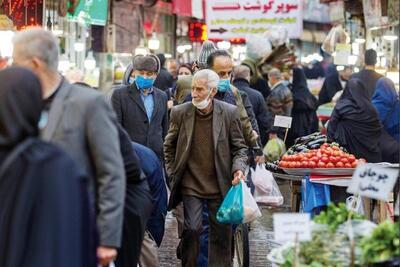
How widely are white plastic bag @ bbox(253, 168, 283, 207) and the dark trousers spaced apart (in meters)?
4.94

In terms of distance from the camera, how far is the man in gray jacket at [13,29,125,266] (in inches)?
252

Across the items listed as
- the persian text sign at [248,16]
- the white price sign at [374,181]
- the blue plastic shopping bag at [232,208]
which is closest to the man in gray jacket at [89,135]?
the white price sign at [374,181]

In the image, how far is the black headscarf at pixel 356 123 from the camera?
1327 centimetres

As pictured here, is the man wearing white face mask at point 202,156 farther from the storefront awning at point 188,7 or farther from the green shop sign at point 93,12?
the storefront awning at point 188,7

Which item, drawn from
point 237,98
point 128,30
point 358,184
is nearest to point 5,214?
point 358,184

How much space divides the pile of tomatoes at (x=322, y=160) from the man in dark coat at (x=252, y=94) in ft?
10.1

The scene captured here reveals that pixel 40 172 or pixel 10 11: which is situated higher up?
pixel 10 11

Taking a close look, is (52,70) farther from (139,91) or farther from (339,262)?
(139,91)

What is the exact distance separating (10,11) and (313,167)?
16.4 ft

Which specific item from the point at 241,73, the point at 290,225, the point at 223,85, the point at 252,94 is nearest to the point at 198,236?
the point at 223,85

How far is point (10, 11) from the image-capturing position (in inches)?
570

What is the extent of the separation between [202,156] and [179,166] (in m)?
0.22

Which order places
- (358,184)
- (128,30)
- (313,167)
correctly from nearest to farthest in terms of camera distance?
1. (358,184)
2. (313,167)
3. (128,30)

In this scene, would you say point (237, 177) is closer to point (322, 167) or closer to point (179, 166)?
point (179, 166)
